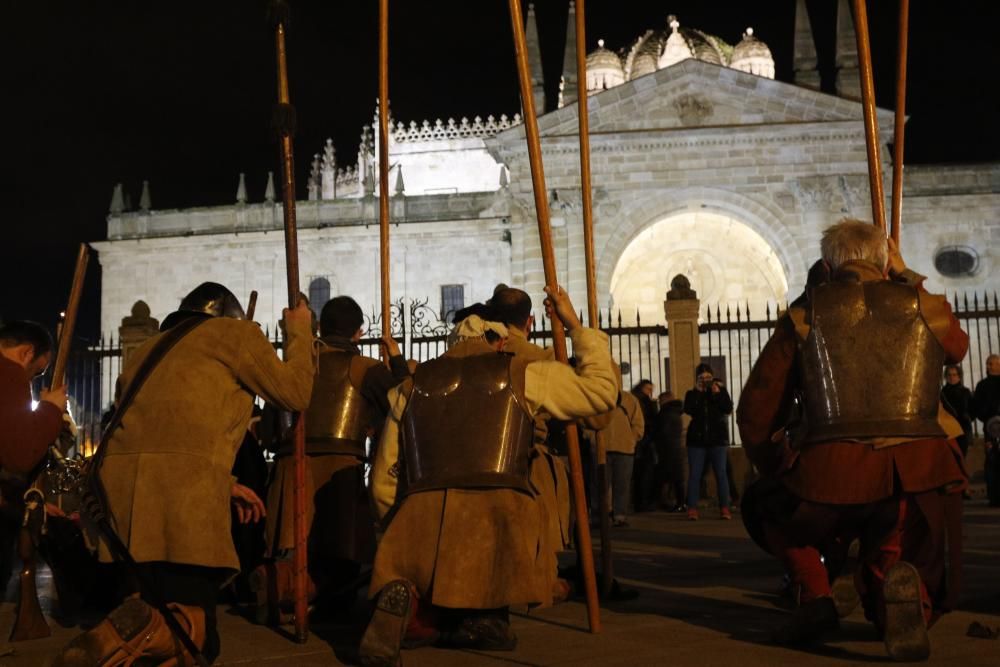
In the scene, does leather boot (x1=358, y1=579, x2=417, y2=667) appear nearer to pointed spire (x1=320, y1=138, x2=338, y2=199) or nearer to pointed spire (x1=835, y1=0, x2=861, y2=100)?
pointed spire (x1=835, y1=0, x2=861, y2=100)

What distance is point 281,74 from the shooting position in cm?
536

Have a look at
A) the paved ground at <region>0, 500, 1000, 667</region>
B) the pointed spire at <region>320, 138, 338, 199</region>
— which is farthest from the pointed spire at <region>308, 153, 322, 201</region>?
the paved ground at <region>0, 500, 1000, 667</region>

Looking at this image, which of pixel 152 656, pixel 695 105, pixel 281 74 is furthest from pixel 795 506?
pixel 695 105

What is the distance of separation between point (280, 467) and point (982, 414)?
29.1ft

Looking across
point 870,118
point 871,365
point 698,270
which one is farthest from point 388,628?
point 698,270

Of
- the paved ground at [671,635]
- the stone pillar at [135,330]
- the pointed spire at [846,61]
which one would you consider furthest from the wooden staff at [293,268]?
the pointed spire at [846,61]

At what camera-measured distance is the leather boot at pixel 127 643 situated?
148 inches

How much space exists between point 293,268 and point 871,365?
8.10 ft

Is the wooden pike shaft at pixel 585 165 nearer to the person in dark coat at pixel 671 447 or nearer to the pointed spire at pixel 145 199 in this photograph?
the person in dark coat at pixel 671 447

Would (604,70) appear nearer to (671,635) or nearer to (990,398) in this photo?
(990,398)

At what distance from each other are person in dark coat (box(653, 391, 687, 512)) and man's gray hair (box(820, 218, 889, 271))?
9.65 meters

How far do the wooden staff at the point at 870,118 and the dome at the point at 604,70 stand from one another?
1357 inches

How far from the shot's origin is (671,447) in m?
14.6

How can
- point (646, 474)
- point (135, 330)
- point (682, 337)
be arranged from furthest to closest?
point (682, 337) < point (135, 330) < point (646, 474)
